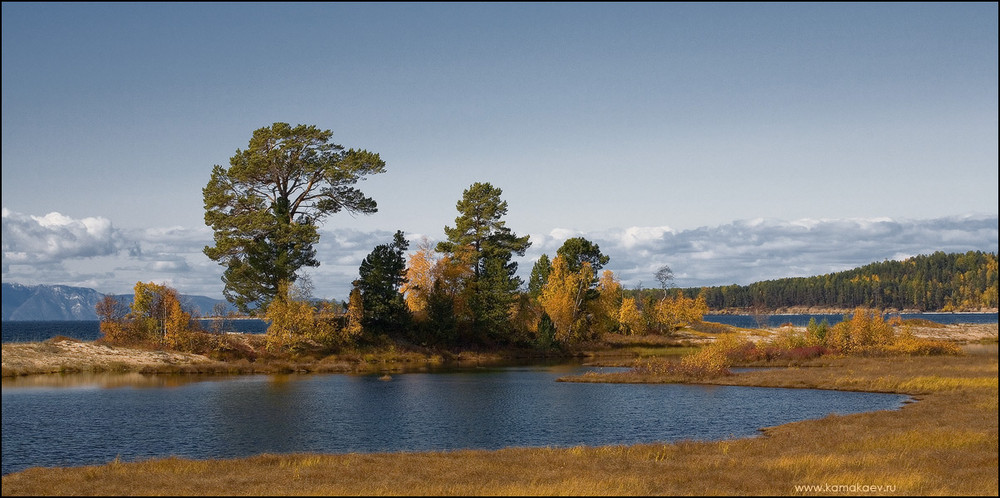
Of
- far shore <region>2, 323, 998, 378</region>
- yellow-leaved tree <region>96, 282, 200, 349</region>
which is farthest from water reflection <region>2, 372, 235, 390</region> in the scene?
yellow-leaved tree <region>96, 282, 200, 349</region>

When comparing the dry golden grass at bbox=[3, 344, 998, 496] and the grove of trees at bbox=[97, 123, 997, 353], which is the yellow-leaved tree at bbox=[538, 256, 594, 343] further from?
the dry golden grass at bbox=[3, 344, 998, 496]

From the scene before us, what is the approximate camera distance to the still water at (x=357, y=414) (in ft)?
117

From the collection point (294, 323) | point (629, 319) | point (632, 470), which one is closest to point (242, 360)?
point (294, 323)

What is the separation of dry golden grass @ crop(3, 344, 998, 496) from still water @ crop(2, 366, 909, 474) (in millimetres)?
6065

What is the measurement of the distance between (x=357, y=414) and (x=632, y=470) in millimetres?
25910

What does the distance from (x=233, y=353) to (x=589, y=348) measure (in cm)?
5551

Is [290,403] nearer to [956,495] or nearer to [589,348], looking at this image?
[956,495]

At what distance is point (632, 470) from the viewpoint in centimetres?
2528

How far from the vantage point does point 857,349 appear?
3403 inches

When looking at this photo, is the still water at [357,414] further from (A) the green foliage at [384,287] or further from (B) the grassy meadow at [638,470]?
(A) the green foliage at [384,287]

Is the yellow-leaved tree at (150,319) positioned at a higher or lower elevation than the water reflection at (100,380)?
higher

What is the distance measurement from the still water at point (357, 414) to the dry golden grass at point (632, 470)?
6.07 m

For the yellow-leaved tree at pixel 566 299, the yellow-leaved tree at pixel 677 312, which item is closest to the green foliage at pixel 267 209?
the yellow-leaved tree at pixel 566 299

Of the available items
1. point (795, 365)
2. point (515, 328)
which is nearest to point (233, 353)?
point (515, 328)
